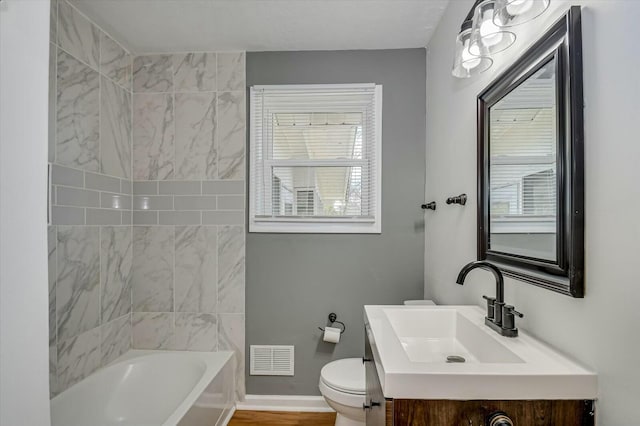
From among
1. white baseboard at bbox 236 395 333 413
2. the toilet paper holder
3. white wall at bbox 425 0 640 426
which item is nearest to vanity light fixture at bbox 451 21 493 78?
white wall at bbox 425 0 640 426

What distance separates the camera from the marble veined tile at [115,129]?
2.16m

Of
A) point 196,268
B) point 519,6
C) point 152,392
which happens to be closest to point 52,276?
point 196,268

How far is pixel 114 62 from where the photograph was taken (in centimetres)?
226

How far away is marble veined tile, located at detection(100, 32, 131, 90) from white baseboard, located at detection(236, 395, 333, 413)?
7.85ft

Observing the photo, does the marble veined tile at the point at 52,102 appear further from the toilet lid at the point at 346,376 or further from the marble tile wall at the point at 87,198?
the toilet lid at the point at 346,376

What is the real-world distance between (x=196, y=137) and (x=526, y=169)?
2.09 meters

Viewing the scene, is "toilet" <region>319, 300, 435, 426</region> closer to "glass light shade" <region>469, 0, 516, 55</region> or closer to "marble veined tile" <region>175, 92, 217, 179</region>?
"glass light shade" <region>469, 0, 516, 55</region>

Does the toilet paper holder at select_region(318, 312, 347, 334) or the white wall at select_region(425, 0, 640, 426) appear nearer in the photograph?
the white wall at select_region(425, 0, 640, 426)

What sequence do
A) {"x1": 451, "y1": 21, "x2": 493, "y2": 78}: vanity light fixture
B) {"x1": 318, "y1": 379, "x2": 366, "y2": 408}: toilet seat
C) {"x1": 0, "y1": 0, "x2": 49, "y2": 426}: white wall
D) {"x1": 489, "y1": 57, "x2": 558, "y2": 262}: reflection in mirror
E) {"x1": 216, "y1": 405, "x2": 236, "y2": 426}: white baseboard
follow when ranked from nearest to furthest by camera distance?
{"x1": 0, "y1": 0, "x2": 49, "y2": 426}: white wall, {"x1": 489, "y1": 57, "x2": 558, "y2": 262}: reflection in mirror, {"x1": 451, "y1": 21, "x2": 493, "y2": 78}: vanity light fixture, {"x1": 318, "y1": 379, "x2": 366, "y2": 408}: toilet seat, {"x1": 216, "y1": 405, "x2": 236, "y2": 426}: white baseboard

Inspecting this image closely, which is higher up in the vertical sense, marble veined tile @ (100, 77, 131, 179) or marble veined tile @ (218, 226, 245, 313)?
marble veined tile @ (100, 77, 131, 179)

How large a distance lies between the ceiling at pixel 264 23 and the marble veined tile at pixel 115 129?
0.36 meters

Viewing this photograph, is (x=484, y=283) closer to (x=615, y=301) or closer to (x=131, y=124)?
(x=615, y=301)

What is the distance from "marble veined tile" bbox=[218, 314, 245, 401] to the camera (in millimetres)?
2391

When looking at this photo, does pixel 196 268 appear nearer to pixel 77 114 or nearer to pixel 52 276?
pixel 52 276
